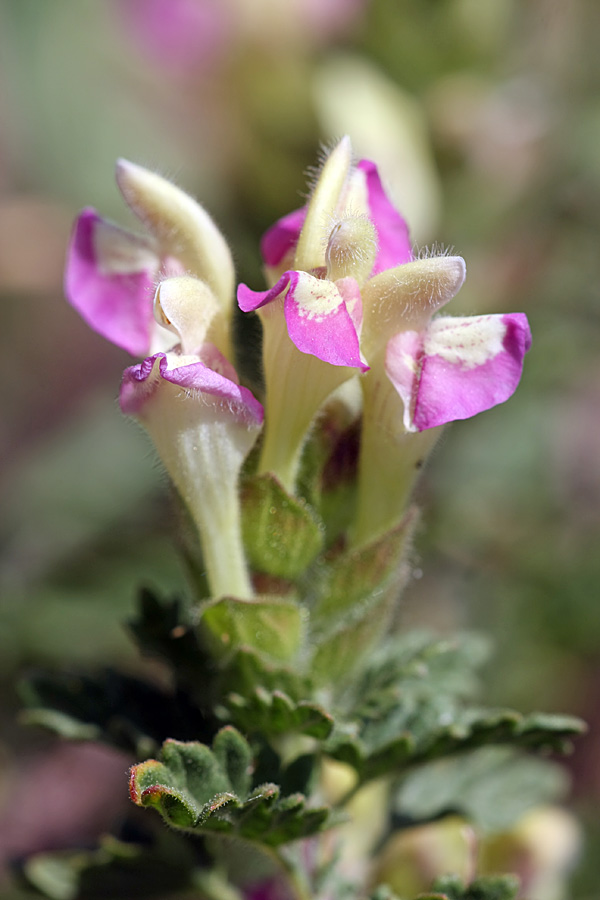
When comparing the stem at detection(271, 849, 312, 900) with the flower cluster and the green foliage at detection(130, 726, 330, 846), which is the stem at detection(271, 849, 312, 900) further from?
the flower cluster

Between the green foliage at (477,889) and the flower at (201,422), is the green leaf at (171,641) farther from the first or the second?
the green foliage at (477,889)

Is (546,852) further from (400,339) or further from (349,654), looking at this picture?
(400,339)

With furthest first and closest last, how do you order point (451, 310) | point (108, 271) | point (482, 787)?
point (451, 310) → point (482, 787) → point (108, 271)

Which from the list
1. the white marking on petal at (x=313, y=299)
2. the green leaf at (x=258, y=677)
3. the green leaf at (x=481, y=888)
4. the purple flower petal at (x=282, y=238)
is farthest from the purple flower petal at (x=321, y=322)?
the green leaf at (x=481, y=888)

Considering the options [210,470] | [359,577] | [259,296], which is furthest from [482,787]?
[259,296]

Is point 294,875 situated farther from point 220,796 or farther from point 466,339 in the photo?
point 466,339

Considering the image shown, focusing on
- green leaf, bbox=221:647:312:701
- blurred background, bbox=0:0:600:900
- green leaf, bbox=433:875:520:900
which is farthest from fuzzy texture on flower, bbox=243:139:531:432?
blurred background, bbox=0:0:600:900
